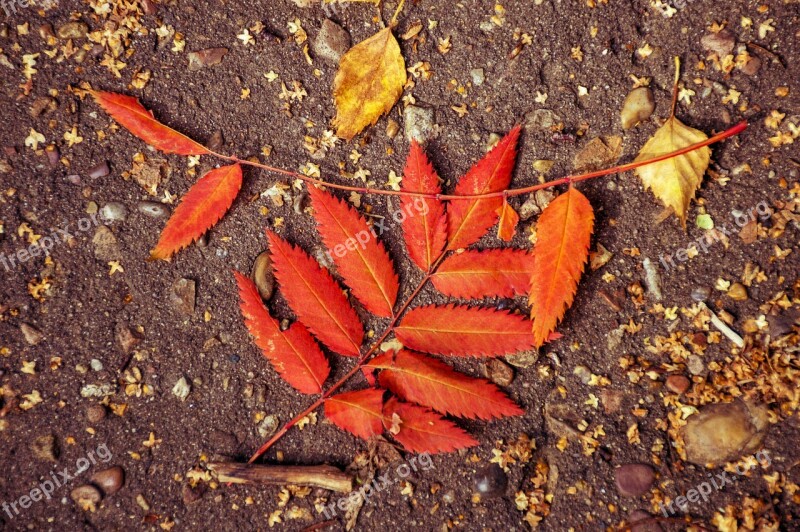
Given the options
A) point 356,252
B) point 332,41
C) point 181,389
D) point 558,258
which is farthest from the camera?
point 332,41

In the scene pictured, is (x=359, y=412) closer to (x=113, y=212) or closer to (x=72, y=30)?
(x=113, y=212)

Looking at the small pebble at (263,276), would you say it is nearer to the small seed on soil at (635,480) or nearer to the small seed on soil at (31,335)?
the small seed on soil at (31,335)

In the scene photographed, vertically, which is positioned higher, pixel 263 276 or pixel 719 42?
pixel 719 42

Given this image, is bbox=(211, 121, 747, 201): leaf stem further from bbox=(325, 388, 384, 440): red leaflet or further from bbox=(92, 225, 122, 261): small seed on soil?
bbox=(325, 388, 384, 440): red leaflet

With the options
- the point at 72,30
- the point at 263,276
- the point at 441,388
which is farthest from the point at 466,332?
the point at 72,30

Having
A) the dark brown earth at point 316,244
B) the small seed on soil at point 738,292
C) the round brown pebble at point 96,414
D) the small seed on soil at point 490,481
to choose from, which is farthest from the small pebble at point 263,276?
the small seed on soil at point 738,292

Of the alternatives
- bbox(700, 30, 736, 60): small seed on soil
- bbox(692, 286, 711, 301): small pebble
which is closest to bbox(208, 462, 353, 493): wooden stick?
bbox(692, 286, 711, 301): small pebble
